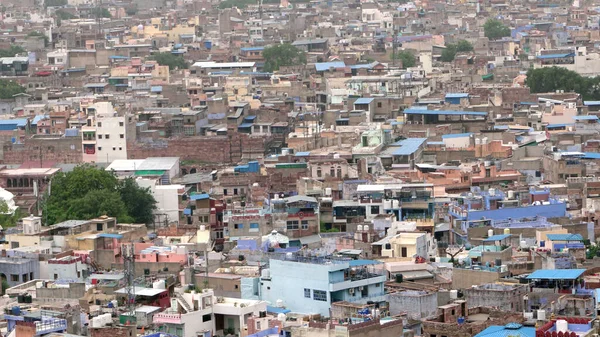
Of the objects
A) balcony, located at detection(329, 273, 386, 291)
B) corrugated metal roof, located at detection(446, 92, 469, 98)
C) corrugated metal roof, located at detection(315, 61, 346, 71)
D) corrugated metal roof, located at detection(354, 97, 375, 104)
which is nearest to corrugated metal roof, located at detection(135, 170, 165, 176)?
corrugated metal roof, located at detection(354, 97, 375, 104)

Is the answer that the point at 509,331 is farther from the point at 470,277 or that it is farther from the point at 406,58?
the point at 406,58

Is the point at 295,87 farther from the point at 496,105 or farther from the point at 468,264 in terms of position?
the point at 468,264

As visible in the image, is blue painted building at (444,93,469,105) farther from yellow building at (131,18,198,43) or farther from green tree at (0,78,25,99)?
yellow building at (131,18,198,43)

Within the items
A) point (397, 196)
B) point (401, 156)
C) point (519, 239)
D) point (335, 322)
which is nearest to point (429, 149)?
point (401, 156)

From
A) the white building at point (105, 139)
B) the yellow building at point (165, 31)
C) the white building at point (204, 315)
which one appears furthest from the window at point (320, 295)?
the yellow building at point (165, 31)

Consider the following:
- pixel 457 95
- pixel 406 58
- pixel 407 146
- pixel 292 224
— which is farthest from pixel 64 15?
pixel 292 224

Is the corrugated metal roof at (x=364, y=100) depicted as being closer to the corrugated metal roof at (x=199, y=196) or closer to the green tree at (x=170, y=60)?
the corrugated metal roof at (x=199, y=196)

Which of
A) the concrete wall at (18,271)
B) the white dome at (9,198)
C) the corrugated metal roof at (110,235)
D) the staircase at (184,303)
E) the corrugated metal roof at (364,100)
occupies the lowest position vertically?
the white dome at (9,198)
